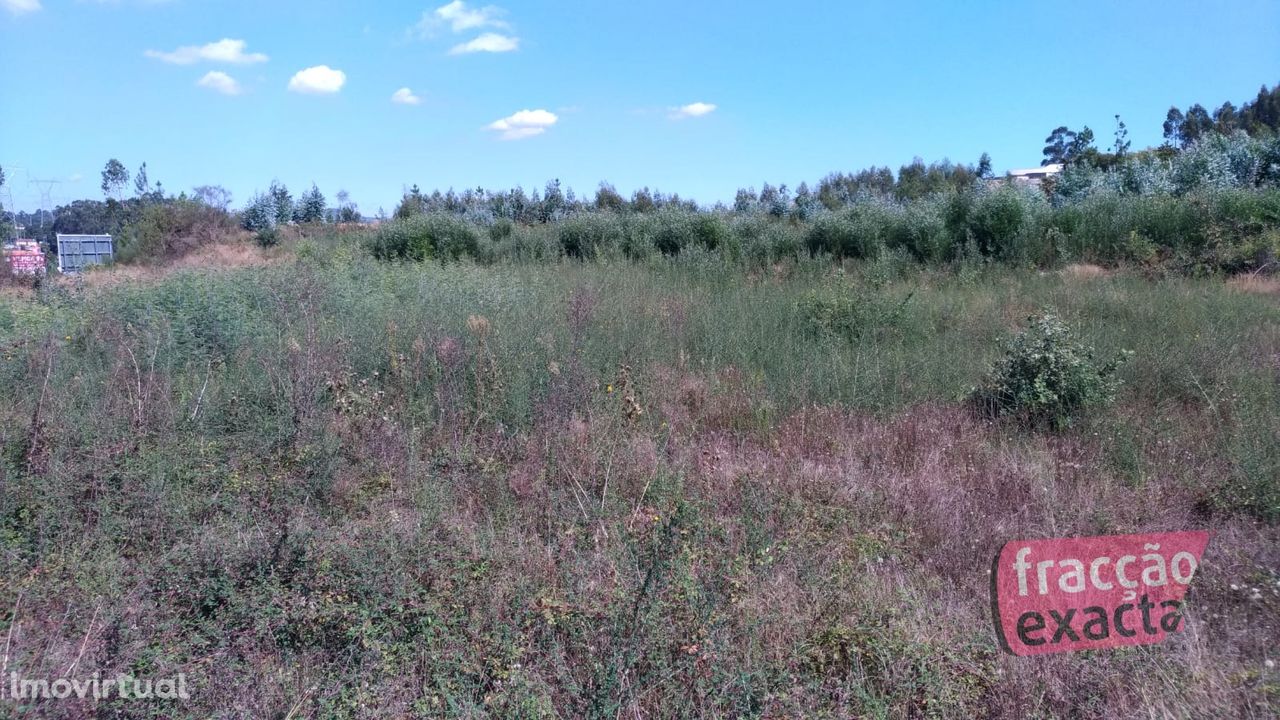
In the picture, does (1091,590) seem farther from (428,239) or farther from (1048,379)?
(428,239)

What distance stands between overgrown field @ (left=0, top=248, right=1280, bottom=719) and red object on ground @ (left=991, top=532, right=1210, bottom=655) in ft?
0.35

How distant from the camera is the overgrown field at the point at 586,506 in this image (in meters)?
2.92

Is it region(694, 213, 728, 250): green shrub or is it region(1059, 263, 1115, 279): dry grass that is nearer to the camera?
region(1059, 263, 1115, 279): dry grass

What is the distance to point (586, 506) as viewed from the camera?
4441mm

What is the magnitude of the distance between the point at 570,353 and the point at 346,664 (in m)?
3.80

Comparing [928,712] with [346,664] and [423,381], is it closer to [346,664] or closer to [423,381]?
[346,664]

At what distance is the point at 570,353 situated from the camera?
6.55m

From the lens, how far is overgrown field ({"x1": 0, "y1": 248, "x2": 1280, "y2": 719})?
2.92 metres

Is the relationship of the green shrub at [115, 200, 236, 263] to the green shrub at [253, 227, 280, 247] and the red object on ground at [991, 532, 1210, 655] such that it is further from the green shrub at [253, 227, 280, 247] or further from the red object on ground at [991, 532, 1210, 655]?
the red object on ground at [991, 532, 1210, 655]

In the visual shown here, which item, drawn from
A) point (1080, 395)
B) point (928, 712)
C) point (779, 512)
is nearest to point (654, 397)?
point (779, 512)

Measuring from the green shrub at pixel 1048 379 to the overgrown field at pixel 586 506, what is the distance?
15 cm

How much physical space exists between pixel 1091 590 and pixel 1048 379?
2.64m

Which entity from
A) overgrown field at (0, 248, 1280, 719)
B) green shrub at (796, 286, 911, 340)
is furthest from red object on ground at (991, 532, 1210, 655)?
green shrub at (796, 286, 911, 340)

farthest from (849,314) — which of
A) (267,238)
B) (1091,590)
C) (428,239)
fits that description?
(267,238)
